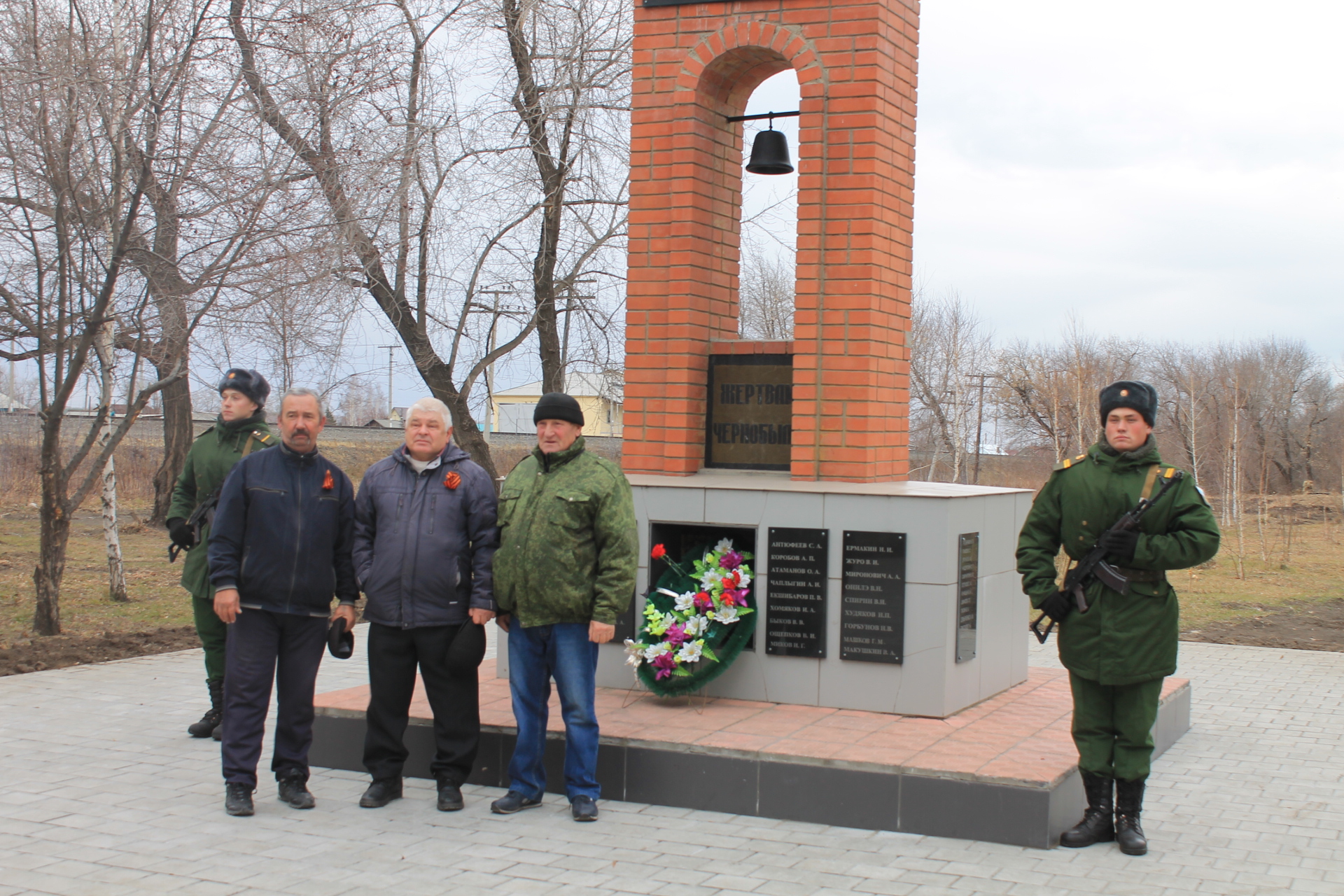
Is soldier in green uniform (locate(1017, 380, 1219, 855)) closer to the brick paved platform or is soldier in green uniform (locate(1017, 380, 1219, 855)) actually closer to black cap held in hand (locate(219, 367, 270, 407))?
the brick paved platform

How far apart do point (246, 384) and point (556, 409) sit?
1.93 meters

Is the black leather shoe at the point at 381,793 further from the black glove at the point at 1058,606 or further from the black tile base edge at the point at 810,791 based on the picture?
the black glove at the point at 1058,606

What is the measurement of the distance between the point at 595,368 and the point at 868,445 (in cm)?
721

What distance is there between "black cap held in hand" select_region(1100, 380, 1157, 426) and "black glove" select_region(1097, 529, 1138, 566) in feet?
1.40

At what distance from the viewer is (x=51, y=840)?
4383mm

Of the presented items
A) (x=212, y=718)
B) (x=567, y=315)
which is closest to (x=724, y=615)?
(x=212, y=718)

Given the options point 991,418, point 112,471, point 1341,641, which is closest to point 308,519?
point 112,471

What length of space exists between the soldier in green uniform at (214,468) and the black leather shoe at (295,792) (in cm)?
104

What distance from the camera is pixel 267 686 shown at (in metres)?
5.00

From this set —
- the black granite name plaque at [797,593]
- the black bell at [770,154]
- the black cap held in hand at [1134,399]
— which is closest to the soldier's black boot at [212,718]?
the black granite name plaque at [797,593]

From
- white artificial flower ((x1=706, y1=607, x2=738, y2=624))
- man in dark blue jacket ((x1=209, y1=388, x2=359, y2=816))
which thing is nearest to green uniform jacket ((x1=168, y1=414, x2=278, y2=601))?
man in dark blue jacket ((x1=209, y1=388, x2=359, y2=816))

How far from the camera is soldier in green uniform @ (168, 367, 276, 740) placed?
5871mm

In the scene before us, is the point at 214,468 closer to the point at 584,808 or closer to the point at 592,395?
the point at 584,808

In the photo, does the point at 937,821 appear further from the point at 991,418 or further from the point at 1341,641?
the point at 991,418
